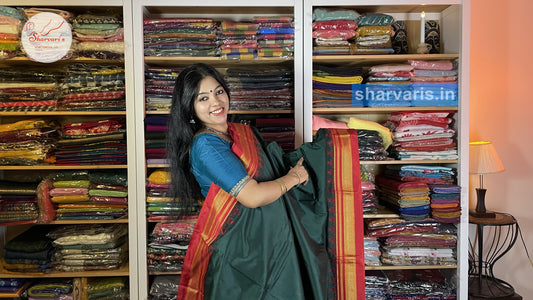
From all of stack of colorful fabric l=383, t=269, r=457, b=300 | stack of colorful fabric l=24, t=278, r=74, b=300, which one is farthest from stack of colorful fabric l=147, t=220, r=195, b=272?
stack of colorful fabric l=383, t=269, r=457, b=300

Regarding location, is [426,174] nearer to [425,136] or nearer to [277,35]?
[425,136]

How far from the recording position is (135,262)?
2.61 m

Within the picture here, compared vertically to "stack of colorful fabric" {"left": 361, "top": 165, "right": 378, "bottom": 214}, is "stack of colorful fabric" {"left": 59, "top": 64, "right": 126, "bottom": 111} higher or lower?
higher

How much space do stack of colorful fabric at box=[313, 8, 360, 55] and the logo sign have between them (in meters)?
1.41

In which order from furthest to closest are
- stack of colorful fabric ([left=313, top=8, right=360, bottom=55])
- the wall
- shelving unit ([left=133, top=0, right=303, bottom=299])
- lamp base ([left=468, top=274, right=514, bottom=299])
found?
the wall → lamp base ([left=468, top=274, right=514, bottom=299]) → stack of colorful fabric ([left=313, top=8, right=360, bottom=55]) → shelving unit ([left=133, top=0, right=303, bottom=299])

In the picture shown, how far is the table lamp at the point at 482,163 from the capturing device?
2.74 m

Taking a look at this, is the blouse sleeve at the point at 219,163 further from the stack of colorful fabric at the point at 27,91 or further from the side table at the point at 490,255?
the side table at the point at 490,255

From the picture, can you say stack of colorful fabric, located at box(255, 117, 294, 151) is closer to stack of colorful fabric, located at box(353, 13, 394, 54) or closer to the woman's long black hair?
stack of colorful fabric, located at box(353, 13, 394, 54)

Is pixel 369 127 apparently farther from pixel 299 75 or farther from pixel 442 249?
pixel 442 249

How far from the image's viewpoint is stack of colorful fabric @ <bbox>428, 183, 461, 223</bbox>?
8.64 ft

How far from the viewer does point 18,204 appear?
8.61 feet

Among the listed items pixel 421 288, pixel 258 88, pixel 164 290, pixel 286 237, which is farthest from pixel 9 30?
pixel 421 288

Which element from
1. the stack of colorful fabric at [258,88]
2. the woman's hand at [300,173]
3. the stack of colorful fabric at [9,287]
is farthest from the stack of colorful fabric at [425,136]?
the stack of colorful fabric at [9,287]

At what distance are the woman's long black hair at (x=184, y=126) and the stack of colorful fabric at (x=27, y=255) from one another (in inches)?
45.9
